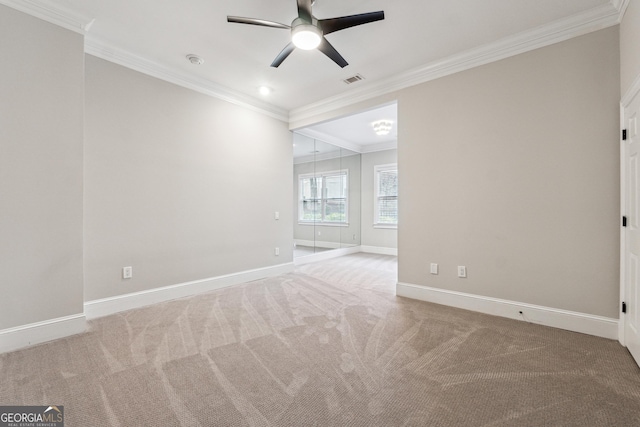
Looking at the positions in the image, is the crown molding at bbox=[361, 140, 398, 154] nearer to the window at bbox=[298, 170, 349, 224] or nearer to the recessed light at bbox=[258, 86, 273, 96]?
the window at bbox=[298, 170, 349, 224]

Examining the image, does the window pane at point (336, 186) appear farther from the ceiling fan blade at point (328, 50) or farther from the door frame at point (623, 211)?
the door frame at point (623, 211)

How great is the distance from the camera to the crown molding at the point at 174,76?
9.94 ft

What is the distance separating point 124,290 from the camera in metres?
3.25

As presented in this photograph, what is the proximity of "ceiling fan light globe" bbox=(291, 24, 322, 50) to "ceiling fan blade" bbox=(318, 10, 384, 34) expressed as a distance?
0.23 ft

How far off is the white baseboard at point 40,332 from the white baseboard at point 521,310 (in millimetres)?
3547

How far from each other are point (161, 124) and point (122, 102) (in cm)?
45

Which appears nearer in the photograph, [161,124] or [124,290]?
[124,290]

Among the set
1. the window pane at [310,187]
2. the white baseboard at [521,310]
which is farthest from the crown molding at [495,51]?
the white baseboard at [521,310]

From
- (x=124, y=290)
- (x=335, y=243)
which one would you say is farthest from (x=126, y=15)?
(x=335, y=243)

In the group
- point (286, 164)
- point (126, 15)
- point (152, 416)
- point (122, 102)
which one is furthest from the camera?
point (286, 164)

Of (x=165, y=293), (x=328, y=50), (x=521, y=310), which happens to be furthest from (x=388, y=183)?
(x=165, y=293)

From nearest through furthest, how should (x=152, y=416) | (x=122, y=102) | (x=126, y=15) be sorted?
(x=152, y=416)
(x=126, y=15)
(x=122, y=102)

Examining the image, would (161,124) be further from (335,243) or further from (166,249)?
(335,243)

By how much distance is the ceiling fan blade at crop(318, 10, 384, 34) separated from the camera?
7.14 feet
